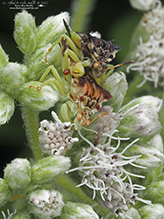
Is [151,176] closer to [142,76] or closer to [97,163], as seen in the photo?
[97,163]

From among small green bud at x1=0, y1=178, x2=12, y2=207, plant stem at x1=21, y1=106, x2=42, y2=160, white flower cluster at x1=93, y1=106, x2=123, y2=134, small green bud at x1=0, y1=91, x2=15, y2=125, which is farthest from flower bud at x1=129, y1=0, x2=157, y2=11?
small green bud at x1=0, y1=178, x2=12, y2=207

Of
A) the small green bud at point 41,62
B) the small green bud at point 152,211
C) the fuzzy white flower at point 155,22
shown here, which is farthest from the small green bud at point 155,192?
the fuzzy white flower at point 155,22

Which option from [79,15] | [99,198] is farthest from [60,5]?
[99,198]

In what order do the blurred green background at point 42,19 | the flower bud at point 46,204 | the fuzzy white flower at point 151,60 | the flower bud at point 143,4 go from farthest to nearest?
the flower bud at point 143,4 → the fuzzy white flower at point 151,60 → the blurred green background at point 42,19 → the flower bud at point 46,204

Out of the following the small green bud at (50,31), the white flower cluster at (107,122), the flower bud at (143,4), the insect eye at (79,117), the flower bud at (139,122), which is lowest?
the flower bud at (139,122)

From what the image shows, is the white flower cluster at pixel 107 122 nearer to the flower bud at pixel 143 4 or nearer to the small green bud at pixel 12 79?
the small green bud at pixel 12 79

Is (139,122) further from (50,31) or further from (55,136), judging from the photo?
(50,31)

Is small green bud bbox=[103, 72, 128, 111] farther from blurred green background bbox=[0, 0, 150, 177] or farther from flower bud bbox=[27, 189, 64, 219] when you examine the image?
blurred green background bbox=[0, 0, 150, 177]
